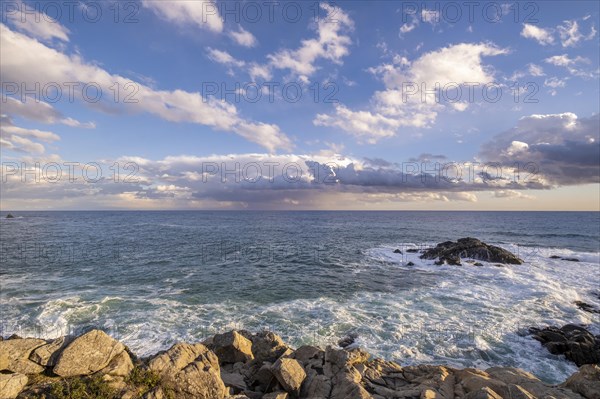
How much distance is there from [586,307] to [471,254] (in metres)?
22.9

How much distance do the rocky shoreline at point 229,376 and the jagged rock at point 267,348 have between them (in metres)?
0.06

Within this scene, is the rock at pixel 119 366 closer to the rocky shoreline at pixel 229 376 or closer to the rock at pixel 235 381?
the rocky shoreline at pixel 229 376

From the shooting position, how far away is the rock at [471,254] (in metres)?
45.6

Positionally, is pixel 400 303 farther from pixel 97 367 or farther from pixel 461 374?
pixel 97 367

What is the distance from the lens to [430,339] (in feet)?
64.7

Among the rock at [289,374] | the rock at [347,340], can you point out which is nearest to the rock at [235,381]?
the rock at [289,374]

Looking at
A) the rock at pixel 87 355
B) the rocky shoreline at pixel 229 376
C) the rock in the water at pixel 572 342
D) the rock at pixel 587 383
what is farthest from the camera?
the rock in the water at pixel 572 342

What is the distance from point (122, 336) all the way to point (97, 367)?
40.1 feet

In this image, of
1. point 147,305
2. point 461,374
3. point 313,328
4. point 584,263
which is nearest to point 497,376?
point 461,374

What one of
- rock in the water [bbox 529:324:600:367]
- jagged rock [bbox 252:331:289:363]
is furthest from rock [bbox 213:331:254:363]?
rock in the water [bbox 529:324:600:367]

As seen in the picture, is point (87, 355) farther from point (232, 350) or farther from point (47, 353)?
point (232, 350)

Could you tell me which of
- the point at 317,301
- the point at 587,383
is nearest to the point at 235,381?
the point at 587,383

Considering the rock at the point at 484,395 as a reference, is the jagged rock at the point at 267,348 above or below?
below

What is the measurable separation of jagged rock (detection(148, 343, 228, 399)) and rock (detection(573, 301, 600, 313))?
31.3 meters
